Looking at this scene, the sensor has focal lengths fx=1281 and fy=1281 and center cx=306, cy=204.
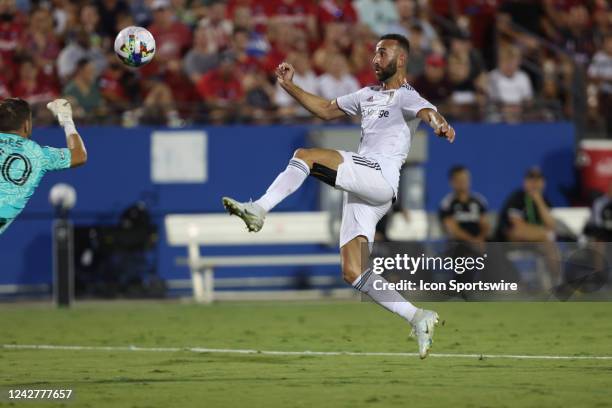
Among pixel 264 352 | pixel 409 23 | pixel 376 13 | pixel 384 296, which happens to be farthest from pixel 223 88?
pixel 384 296

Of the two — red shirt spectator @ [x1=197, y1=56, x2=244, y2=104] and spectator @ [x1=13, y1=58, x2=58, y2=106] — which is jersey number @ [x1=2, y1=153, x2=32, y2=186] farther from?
red shirt spectator @ [x1=197, y1=56, x2=244, y2=104]

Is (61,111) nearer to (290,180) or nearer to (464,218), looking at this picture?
(290,180)

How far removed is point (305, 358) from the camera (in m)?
11.9

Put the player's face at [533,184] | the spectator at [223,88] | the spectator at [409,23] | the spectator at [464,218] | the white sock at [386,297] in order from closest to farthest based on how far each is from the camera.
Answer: the white sock at [386,297] → the spectator at [464,218] → the player's face at [533,184] → the spectator at [223,88] → the spectator at [409,23]

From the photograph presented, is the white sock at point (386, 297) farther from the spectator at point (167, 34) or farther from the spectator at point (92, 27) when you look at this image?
the spectator at point (92, 27)

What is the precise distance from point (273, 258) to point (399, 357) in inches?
300

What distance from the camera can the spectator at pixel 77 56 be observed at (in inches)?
777

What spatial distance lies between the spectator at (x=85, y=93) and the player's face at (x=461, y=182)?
5430 millimetres

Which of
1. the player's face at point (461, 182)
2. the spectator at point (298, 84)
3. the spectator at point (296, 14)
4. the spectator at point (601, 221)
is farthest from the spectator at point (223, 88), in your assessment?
the spectator at point (601, 221)

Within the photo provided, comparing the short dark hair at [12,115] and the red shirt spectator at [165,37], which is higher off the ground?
the red shirt spectator at [165,37]

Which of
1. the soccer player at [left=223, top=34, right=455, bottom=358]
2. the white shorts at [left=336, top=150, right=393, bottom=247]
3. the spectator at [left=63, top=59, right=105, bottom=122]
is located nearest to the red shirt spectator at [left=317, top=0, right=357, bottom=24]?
the spectator at [left=63, top=59, right=105, bottom=122]

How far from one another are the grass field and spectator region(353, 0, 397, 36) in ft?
20.2

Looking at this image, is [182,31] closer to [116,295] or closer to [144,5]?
[144,5]

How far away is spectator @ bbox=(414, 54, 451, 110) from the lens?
67.5ft
